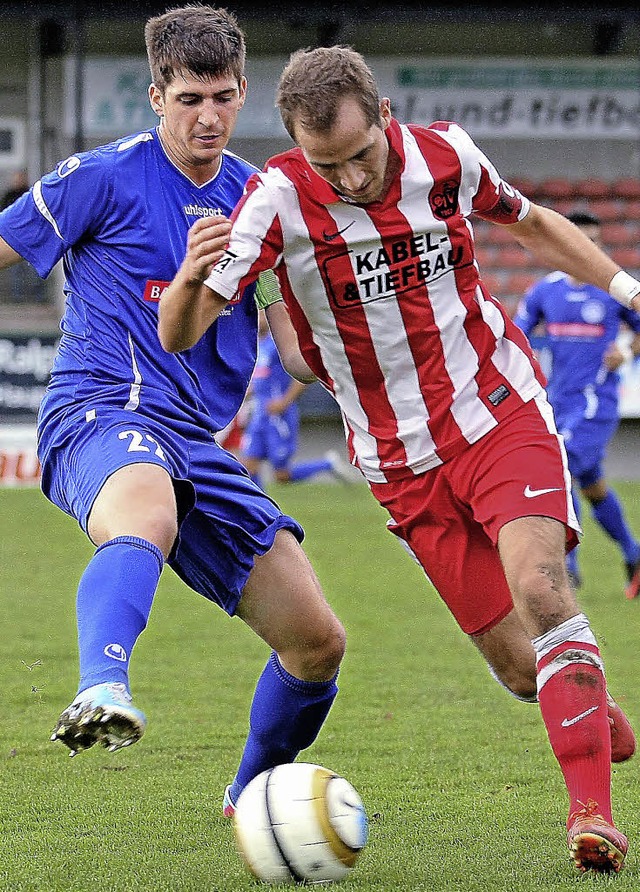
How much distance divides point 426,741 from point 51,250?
231 cm

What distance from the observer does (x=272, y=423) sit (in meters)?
14.1

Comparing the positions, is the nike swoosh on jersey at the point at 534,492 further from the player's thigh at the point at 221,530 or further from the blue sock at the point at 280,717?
the blue sock at the point at 280,717

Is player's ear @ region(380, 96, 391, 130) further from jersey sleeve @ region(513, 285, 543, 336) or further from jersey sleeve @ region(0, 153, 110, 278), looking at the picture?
jersey sleeve @ region(513, 285, 543, 336)

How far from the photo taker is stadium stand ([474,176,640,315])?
1986 cm

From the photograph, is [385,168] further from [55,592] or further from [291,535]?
[55,592]

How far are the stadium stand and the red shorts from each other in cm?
1621

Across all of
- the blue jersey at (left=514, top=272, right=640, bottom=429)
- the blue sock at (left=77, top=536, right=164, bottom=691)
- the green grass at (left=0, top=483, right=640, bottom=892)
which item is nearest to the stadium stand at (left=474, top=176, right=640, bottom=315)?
the blue jersey at (left=514, top=272, right=640, bottom=429)

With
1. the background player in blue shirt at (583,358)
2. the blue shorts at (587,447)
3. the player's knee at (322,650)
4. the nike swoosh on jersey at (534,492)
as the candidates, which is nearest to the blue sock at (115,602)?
the player's knee at (322,650)

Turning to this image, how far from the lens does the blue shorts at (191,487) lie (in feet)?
10.8

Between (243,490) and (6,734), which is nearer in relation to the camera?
(243,490)

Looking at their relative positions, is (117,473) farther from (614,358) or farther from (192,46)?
(614,358)

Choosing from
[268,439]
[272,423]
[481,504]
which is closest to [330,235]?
[481,504]

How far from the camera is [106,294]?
3.60 metres

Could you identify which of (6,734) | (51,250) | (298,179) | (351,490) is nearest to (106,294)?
(51,250)
